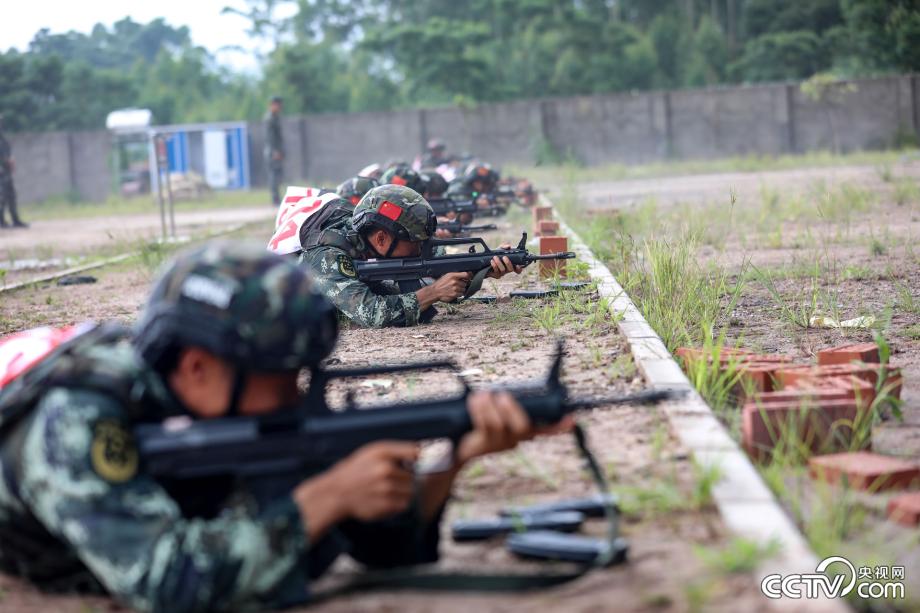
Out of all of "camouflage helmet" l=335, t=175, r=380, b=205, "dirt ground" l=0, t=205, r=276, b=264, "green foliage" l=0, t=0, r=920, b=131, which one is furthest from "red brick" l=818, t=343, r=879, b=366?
"green foliage" l=0, t=0, r=920, b=131

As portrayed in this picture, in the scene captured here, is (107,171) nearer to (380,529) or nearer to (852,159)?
(852,159)

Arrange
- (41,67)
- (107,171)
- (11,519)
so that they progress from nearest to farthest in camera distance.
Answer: (11,519), (107,171), (41,67)

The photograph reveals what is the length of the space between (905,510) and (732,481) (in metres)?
0.47

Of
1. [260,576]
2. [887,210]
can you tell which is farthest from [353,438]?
[887,210]

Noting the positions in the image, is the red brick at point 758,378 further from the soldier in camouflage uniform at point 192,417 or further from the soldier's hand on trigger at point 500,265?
the soldier's hand on trigger at point 500,265

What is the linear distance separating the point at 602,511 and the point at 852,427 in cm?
115

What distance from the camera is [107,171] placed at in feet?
124

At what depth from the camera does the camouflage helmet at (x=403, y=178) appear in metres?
10.7

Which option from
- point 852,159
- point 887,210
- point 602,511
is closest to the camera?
point 602,511

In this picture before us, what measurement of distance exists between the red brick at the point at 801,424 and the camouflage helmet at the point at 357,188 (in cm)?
625

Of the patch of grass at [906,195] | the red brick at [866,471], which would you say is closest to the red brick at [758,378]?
the red brick at [866,471]

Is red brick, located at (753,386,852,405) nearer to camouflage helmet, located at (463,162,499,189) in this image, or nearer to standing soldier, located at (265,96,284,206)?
camouflage helmet, located at (463,162,499,189)

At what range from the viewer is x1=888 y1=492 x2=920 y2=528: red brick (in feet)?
10.5

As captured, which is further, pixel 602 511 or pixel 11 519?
pixel 602 511
